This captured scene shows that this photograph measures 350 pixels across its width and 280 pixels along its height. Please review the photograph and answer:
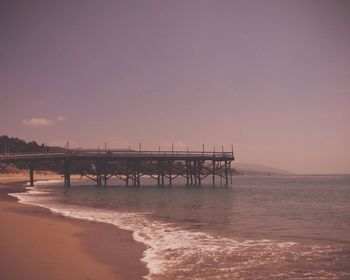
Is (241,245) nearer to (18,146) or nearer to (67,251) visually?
(67,251)

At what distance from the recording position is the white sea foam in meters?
8.90

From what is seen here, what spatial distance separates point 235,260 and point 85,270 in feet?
12.1

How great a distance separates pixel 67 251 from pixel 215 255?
12.6 ft

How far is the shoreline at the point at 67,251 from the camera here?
8.59 metres

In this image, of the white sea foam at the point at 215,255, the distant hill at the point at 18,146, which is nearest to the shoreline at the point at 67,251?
the white sea foam at the point at 215,255

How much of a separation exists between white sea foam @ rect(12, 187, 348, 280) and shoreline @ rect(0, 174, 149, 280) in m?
0.47

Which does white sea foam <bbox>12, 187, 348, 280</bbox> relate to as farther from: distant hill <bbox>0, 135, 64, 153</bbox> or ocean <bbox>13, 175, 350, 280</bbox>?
distant hill <bbox>0, 135, 64, 153</bbox>

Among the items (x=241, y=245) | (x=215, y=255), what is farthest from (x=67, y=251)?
(x=241, y=245)

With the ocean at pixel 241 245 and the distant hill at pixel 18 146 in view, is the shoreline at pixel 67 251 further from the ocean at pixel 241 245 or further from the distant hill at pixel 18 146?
the distant hill at pixel 18 146

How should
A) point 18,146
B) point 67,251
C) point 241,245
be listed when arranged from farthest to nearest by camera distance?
1. point 18,146
2. point 241,245
3. point 67,251

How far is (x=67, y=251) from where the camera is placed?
35.3ft

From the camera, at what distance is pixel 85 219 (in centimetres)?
1814

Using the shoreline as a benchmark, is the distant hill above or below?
above

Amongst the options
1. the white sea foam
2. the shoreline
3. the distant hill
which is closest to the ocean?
the white sea foam
